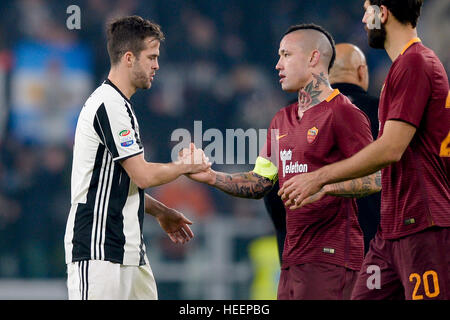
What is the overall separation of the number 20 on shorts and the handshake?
48.3 inches

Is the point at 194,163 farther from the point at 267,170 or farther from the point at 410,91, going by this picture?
the point at 410,91

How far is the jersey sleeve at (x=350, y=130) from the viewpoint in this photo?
383 centimetres

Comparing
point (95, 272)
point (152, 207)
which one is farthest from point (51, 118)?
point (95, 272)

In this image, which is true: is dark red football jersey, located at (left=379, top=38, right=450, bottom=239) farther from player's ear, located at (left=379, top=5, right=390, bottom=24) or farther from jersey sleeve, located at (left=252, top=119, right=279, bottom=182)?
jersey sleeve, located at (left=252, top=119, right=279, bottom=182)

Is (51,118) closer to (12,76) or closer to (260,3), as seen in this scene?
(12,76)

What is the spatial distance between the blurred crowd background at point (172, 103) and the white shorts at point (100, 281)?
12.3 feet

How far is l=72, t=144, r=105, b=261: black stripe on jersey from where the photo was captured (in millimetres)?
3703

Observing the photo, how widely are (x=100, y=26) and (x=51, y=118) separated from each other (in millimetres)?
1481

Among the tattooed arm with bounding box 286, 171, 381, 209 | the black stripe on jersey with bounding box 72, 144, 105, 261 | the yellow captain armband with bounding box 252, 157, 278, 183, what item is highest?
the yellow captain armband with bounding box 252, 157, 278, 183

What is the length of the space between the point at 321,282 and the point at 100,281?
103 cm

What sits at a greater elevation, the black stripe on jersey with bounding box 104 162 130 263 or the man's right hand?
the man's right hand
